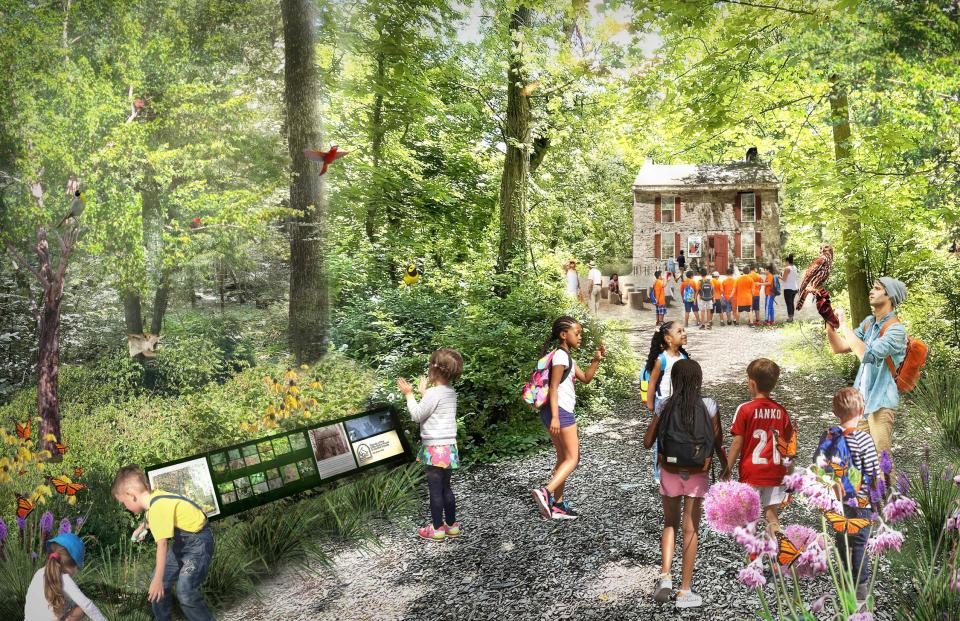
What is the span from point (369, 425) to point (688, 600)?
249cm

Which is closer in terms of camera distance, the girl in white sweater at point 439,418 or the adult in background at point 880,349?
the adult in background at point 880,349

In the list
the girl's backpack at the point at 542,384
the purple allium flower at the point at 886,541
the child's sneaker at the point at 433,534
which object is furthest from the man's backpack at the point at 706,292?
the purple allium flower at the point at 886,541

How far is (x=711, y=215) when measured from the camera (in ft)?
15.6

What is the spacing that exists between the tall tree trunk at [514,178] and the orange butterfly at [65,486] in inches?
156

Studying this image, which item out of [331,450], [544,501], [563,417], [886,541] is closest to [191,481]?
[331,450]

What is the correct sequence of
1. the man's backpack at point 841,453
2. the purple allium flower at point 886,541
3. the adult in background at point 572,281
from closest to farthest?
the purple allium flower at point 886,541
the man's backpack at point 841,453
the adult in background at point 572,281

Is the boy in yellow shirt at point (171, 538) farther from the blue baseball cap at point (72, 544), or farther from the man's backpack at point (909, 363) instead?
the man's backpack at point (909, 363)

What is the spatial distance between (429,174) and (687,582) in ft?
16.7

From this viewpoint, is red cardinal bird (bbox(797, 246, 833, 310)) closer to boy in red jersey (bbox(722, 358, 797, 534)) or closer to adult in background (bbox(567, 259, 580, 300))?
boy in red jersey (bbox(722, 358, 797, 534))

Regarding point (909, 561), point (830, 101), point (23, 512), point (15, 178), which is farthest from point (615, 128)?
point (23, 512)

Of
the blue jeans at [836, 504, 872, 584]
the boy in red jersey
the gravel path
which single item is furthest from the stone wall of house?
the blue jeans at [836, 504, 872, 584]

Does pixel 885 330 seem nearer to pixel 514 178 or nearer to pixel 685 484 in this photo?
pixel 685 484

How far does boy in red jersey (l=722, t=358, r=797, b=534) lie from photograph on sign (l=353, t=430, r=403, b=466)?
251cm

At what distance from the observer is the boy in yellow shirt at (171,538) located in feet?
7.61
